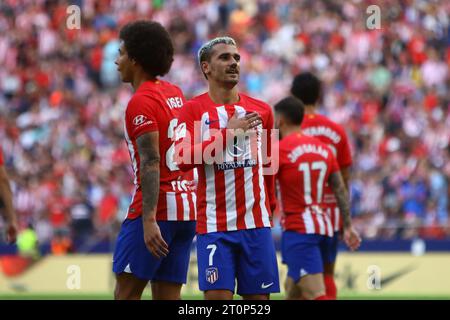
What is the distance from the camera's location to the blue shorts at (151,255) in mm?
7512

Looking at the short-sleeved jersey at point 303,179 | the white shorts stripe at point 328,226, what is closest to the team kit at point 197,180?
the short-sleeved jersey at point 303,179

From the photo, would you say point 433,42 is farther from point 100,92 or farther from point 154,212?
point 154,212

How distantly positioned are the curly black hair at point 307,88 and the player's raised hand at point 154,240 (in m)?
4.16

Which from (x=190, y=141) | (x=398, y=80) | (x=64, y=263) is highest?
(x=398, y=80)

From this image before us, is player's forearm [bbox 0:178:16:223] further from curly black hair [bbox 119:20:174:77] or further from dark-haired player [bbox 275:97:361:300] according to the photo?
dark-haired player [bbox 275:97:361:300]

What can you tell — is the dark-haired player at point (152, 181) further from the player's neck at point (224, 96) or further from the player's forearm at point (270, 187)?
the player's forearm at point (270, 187)

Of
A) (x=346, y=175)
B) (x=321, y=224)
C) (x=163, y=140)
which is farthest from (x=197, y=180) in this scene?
(x=346, y=175)

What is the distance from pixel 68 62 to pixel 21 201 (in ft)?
14.8

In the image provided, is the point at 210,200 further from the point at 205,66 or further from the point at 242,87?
the point at 242,87

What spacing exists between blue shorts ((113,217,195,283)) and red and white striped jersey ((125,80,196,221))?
73 mm

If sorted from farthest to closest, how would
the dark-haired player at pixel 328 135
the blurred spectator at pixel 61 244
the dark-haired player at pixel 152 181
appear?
the blurred spectator at pixel 61 244
the dark-haired player at pixel 328 135
the dark-haired player at pixel 152 181

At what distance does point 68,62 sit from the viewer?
24.2 meters

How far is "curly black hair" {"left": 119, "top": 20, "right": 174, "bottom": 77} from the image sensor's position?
7641mm
